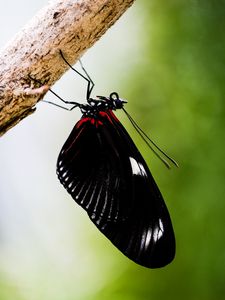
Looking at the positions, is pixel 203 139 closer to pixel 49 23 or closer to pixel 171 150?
pixel 171 150

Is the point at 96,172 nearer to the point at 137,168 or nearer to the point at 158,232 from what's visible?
the point at 137,168

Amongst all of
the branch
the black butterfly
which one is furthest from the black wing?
the branch

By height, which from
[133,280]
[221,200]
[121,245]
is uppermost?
[221,200]

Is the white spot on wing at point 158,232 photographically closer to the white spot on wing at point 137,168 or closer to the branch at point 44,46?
the white spot on wing at point 137,168

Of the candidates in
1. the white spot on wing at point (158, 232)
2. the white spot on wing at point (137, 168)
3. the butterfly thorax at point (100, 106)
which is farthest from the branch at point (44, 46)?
the white spot on wing at point (158, 232)

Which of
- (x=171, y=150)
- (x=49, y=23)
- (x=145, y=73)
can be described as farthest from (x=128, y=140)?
(x=145, y=73)

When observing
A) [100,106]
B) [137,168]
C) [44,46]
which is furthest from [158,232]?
[44,46]
